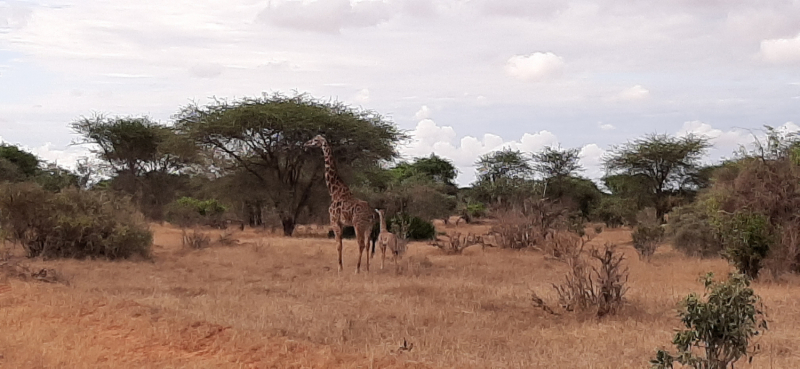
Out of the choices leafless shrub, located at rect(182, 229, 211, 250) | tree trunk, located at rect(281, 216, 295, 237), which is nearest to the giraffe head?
leafless shrub, located at rect(182, 229, 211, 250)

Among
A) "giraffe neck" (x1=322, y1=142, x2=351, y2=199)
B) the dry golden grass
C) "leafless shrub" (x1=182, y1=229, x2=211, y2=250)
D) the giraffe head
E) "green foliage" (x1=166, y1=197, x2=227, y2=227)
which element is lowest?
the dry golden grass

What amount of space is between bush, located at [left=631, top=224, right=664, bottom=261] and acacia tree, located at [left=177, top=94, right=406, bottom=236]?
34.7ft

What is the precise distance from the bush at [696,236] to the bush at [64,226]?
1461cm

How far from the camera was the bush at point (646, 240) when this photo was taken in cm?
1768

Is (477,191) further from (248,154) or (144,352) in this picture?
(144,352)

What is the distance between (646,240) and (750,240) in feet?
20.2

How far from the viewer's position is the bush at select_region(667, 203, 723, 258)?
19.1 metres

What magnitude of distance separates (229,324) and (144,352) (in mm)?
1067

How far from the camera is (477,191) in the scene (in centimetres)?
3997

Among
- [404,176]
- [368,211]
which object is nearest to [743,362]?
[368,211]

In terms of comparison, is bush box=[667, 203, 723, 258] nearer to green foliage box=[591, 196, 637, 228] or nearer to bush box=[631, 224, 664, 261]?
bush box=[631, 224, 664, 261]

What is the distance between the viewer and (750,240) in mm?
12883

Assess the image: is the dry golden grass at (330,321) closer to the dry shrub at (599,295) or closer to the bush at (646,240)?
the dry shrub at (599,295)

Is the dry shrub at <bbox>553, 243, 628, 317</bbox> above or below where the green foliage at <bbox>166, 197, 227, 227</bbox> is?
below
